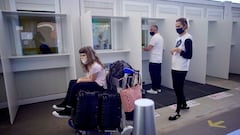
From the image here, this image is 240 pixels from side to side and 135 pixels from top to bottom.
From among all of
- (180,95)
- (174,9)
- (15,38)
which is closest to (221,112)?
(180,95)

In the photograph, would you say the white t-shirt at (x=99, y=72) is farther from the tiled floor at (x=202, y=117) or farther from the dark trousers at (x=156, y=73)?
the dark trousers at (x=156, y=73)

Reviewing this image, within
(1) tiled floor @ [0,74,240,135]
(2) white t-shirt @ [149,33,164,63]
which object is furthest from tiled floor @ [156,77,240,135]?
(2) white t-shirt @ [149,33,164,63]

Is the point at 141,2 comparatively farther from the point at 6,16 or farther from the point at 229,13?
the point at 229,13

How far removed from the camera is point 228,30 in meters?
4.68

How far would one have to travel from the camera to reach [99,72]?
229 cm

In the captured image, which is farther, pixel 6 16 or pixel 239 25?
pixel 239 25

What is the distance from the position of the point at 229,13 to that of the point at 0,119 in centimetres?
719

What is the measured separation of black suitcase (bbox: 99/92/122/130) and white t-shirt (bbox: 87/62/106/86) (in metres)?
0.38

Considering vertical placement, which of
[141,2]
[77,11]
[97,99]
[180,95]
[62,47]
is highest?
[141,2]

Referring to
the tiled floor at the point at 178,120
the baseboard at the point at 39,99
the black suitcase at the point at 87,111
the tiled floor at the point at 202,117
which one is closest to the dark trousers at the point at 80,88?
the black suitcase at the point at 87,111

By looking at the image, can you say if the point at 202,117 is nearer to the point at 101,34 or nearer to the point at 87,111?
the point at 87,111

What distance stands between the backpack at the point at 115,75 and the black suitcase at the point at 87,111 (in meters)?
0.36

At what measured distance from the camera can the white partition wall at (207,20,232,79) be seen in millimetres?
4734

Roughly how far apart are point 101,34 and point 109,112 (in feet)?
8.36
